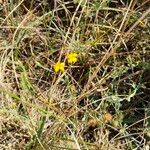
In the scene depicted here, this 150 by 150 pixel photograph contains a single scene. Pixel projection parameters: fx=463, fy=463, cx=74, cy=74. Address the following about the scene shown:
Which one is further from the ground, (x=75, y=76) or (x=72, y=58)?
(x=72, y=58)

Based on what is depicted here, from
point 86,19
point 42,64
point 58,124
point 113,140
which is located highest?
point 86,19

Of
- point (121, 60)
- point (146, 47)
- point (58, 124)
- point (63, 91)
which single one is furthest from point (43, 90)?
point (146, 47)

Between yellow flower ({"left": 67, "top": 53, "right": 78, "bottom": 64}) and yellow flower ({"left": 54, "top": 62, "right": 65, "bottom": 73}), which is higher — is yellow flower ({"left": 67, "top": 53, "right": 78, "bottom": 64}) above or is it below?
above

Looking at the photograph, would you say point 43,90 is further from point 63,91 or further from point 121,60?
point 121,60

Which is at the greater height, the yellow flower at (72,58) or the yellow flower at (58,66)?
the yellow flower at (72,58)

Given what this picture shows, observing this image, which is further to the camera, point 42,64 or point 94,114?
point 42,64

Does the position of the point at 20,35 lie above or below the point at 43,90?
above
